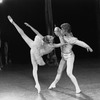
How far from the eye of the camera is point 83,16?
1633 cm

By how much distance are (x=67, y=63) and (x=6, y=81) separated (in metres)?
2.54

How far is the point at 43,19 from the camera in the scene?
1606 cm

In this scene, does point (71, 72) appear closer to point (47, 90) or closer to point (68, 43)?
point (68, 43)

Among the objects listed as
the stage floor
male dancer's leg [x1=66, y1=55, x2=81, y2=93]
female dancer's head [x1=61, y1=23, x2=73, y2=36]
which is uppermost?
female dancer's head [x1=61, y1=23, x2=73, y2=36]

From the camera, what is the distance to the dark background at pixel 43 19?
15656mm

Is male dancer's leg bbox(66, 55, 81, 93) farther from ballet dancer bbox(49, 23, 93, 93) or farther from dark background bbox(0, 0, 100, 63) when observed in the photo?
dark background bbox(0, 0, 100, 63)

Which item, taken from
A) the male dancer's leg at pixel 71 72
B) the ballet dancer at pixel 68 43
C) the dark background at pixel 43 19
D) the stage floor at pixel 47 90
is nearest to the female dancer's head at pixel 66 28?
the ballet dancer at pixel 68 43

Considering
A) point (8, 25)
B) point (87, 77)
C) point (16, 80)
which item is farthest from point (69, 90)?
point (8, 25)

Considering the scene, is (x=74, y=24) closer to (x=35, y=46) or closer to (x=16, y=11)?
(x=16, y=11)

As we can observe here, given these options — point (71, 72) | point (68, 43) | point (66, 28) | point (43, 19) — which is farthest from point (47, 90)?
point (43, 19)

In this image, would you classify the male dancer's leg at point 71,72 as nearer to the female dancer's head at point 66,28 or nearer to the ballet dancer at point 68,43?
the ballet dancer at point 68,43

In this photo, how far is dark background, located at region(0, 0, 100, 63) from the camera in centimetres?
1566

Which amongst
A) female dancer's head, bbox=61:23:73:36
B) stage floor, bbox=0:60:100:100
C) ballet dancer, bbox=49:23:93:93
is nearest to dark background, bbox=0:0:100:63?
stage floor, bbox=0:60:100:100

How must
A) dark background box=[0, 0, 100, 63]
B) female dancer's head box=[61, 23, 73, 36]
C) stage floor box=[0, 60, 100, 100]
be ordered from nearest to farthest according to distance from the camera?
stage floor box=[0, 60, 100, 100] → female dancer's head box=[61, 23, 73, 36] → dark background box=[0, 0, 100, 63]
